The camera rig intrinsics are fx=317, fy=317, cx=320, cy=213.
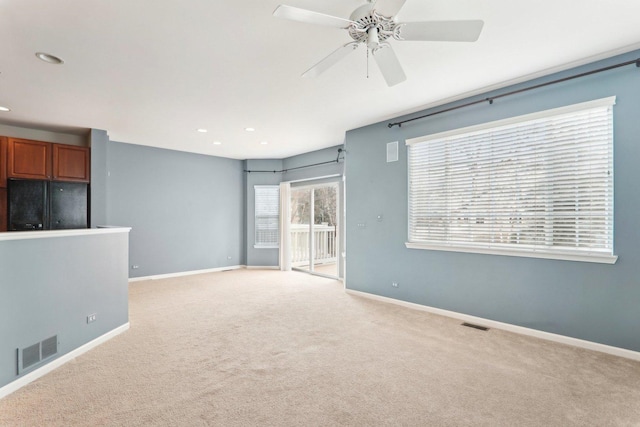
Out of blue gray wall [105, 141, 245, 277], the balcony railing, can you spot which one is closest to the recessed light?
blue gray wall [105, 141, 245, 277]

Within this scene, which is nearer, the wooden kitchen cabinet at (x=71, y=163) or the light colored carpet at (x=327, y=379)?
the light colored carpet at (x=327, y=379)

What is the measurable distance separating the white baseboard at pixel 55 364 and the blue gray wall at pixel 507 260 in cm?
341

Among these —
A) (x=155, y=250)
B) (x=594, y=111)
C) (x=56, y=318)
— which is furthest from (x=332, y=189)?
(x=56, y=318)

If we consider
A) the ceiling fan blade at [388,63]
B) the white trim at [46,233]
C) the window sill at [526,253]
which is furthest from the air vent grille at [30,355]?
the window sill at [526,253]

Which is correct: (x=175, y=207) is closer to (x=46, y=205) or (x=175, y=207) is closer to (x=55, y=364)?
(x=46, y=205)

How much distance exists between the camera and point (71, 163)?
5074 millimetres

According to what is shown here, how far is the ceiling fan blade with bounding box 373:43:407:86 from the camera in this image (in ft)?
7.37

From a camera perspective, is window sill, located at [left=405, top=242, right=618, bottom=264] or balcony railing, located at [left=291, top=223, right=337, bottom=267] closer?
window sill, located at [left=405, top=242, right=618, bottom=264]

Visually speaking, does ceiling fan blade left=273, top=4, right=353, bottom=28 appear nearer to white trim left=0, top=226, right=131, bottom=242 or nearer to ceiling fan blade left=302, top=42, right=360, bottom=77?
ceiling fan blade left=302, top=42, right=360, bottom=77

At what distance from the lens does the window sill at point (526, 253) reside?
298 centimetres

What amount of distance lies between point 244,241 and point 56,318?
5248mm

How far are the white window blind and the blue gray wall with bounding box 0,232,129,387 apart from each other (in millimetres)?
4273

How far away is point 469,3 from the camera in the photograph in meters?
2.21

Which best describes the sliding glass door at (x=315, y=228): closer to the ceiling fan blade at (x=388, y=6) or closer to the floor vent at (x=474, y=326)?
the floor vent at (x=474, y=326)
